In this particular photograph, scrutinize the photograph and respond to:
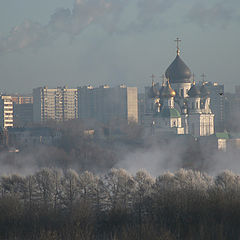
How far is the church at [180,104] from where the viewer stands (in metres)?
50.6

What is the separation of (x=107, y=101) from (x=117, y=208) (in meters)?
63.3

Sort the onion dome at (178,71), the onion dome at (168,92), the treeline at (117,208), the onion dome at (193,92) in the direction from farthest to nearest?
1. the onion dome at (178,71)
2. the onion dome at (193,92)
3. the onion dome at (168,92)
4. the treeline at (117,208)

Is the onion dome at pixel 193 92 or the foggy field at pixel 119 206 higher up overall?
the onion dome at pixel 193 92

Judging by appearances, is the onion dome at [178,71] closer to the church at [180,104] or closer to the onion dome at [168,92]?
the church at [180,104]

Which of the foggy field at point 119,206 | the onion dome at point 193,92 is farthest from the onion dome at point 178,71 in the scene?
the foggy field at point 119,206

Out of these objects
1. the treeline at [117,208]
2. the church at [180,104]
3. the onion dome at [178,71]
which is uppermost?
the onion dome at [178,71]

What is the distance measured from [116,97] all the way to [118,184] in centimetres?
6169

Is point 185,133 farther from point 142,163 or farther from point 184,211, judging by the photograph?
point 184,211

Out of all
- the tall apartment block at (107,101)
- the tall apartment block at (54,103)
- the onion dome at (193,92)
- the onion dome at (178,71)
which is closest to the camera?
the onion dome at (193,92)

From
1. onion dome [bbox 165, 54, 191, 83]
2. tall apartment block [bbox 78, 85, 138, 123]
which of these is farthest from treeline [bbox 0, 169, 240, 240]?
tall apartment block [bbox 78, 85, 138, 123]

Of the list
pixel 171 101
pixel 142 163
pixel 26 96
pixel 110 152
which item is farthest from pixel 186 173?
pixel 26 96

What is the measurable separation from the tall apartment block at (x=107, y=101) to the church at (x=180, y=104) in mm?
30220

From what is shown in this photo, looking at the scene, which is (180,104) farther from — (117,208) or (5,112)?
(117,208)

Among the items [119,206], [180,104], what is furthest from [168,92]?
[119,206]
